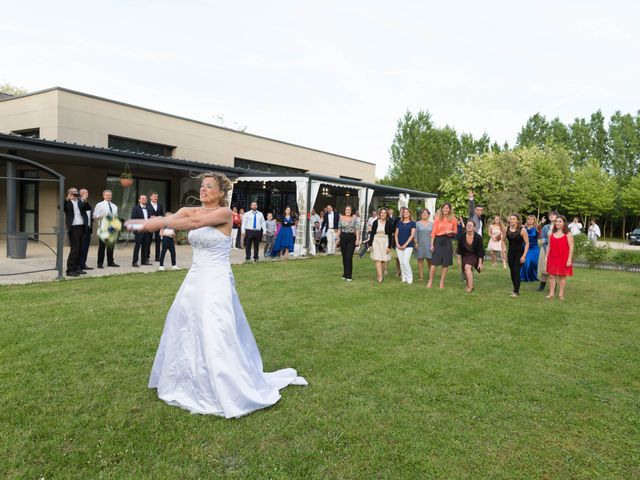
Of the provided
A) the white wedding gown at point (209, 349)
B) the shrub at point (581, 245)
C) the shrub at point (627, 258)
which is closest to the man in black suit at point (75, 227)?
the white wedding gown at point (209, 349)

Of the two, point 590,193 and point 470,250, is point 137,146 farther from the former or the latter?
point 590,193

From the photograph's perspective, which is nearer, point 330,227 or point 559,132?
point 330,227

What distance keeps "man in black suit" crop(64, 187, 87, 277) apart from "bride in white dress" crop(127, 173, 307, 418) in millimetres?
7367

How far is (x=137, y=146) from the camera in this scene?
20.7 meters

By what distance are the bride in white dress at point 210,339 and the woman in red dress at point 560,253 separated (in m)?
7.39

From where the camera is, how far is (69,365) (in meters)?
4.41

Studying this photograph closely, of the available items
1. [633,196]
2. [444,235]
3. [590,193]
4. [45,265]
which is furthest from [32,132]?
[633,196]

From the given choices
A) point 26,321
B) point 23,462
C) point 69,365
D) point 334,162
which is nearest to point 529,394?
point 23,462

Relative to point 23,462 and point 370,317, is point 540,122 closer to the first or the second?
point 370,317

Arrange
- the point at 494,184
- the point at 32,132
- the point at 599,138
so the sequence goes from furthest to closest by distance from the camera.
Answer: the point at 599,138, the point at 494,184, the point at 32,132

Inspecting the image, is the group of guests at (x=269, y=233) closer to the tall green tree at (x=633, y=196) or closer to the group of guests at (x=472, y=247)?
the group of guests at (x=472, y=247)

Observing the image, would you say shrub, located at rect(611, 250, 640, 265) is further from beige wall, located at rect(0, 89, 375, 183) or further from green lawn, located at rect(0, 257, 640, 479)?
beige wall, located at rect(0, 89, 375, 183)

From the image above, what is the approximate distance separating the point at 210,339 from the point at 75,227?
8.16m

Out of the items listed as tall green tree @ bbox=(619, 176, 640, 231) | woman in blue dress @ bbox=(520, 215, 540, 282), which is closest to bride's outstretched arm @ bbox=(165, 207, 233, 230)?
woman in blue dress @ bbox=(520, 215, 540, 282)
